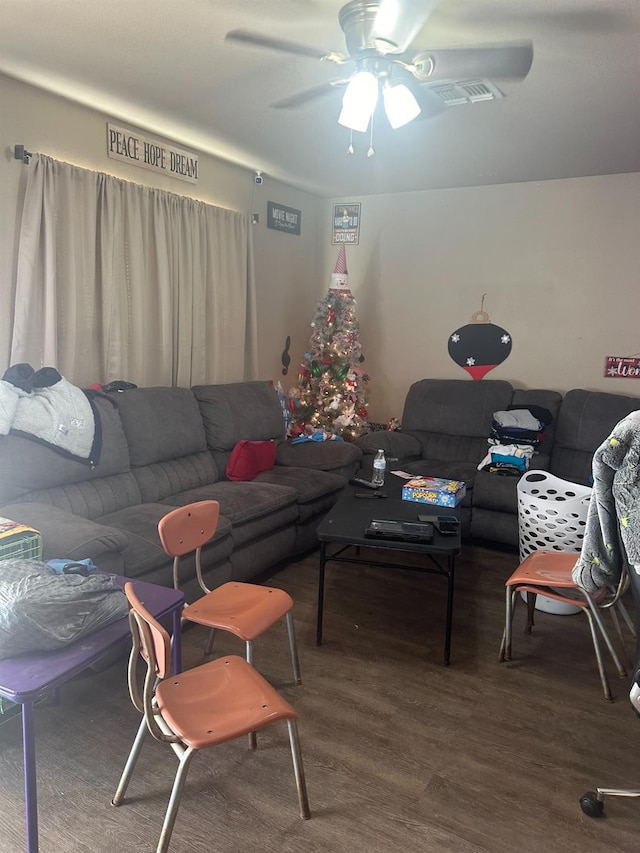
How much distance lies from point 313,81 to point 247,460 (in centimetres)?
216

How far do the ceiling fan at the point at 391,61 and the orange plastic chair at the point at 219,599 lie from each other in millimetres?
1734

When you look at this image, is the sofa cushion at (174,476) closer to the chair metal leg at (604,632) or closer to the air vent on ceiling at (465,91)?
the chair metal leg at (604,632)

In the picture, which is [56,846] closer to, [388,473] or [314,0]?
[388,473]

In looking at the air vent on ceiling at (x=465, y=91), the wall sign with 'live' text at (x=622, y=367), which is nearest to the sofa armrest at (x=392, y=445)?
the wall sign with 'live' text at (x=622, y=367)

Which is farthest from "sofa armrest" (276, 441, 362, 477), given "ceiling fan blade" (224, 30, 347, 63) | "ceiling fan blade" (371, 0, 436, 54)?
"ceiling fan blade" (371, 0, 436, 54)

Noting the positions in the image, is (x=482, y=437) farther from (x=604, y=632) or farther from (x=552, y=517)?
(x=604, y=632)

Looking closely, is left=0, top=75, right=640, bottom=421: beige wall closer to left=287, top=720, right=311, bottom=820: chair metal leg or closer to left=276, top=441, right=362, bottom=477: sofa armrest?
left=276, top=441, right=362, bottom=477: sofa armrest

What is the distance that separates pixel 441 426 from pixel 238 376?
5.45ft

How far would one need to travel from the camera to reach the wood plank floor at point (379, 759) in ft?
5.66

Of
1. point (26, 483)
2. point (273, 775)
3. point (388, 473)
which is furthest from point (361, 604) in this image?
point (26, 483)

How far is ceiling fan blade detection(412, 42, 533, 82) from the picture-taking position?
2361 mm

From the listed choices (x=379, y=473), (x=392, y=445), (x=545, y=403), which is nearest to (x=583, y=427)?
(x=545, y=403)

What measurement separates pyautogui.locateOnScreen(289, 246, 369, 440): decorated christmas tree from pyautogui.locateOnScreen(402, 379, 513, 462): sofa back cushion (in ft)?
1.53

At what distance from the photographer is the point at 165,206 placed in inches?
154
